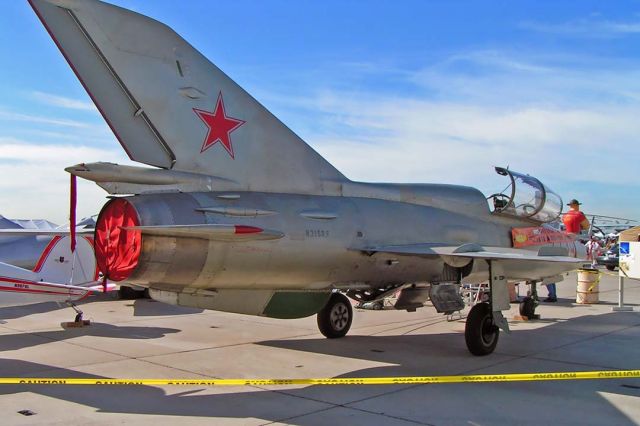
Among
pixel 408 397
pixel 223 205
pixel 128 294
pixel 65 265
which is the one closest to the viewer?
pixel 408 397

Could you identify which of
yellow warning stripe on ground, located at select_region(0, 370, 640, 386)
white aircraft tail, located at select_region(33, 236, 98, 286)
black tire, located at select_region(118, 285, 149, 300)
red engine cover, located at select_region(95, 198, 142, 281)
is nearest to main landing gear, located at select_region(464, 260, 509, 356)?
yellow warning stripe on ground, located at select_region(0, 370, 640, 386)

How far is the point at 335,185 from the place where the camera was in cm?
729

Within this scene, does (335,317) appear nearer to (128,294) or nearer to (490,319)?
(490,319)

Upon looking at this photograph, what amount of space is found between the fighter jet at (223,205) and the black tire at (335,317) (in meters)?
1.45

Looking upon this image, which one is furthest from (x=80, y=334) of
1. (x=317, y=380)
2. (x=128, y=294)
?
(x=128, y=294)

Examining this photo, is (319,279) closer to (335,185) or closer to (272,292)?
(272,292)

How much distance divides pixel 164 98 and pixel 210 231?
1524 mm

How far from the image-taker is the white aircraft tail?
34.4 ft

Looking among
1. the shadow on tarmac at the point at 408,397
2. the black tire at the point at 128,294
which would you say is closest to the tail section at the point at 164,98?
the shadow on tarmac at the point at 408,397

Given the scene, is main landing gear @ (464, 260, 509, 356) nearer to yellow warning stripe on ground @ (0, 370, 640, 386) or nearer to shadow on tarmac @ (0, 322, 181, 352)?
yellow warning stripe on ground @ (0, 370, 640, 386)

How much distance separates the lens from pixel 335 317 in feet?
30.5

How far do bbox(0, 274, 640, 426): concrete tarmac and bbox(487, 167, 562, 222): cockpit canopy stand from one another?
201 centimetres

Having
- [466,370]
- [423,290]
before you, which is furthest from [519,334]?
[466,370]

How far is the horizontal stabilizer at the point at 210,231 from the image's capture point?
5.16m
